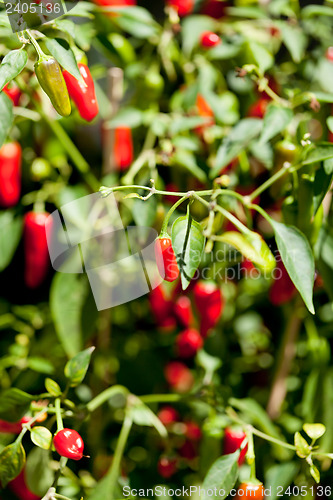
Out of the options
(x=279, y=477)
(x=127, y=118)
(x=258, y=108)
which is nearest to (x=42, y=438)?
(x=279, y=477)

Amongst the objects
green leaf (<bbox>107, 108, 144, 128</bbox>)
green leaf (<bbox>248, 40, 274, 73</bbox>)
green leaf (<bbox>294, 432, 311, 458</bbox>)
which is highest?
green leaf (<bbox>248, 40, 274, 73</bbox>)

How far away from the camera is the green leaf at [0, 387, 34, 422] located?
72 cm

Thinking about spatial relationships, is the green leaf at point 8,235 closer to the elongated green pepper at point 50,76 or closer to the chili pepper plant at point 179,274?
the chili pepper plant at point 179,274

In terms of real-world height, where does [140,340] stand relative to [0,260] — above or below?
below

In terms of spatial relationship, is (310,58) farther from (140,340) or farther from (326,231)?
(140,340)

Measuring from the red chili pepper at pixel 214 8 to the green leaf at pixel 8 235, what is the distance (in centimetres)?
51

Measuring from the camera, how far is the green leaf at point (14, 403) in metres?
0.72

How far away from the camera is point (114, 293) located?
0.90 m

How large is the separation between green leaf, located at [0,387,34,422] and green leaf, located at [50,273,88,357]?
103 mm

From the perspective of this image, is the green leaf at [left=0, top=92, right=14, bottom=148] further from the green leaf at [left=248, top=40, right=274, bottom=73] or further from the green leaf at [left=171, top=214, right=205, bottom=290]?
the green leaf at [left=248, top=40, right=274, bottom=73]

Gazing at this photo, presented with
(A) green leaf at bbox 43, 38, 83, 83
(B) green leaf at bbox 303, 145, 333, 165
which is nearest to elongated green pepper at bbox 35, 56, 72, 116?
(A) green leaf at bbox 43, 38, 83, 83

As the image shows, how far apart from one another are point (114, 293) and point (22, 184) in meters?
0.27

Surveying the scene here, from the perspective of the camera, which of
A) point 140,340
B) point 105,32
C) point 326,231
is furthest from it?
point 140,340

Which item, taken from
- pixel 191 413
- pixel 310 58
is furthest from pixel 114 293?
pixel 310 58
